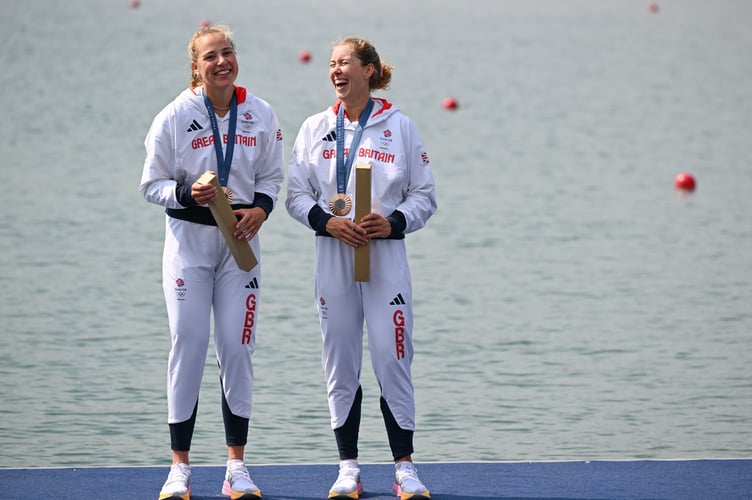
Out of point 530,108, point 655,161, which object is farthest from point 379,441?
point 530,108

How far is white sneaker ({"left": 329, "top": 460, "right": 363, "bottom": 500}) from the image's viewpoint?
4.99 m

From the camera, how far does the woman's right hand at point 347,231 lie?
4945 mm

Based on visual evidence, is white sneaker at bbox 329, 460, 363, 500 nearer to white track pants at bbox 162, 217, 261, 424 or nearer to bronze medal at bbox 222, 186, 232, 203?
white track pants at bbox 162, 217, 261, 424

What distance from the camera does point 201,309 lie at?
16.4 ft

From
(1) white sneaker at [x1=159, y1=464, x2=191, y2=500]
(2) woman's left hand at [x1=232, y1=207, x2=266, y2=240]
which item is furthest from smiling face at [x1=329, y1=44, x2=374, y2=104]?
(1) white sneaker at [x1=159, y1=464, x2=191, y2=500]

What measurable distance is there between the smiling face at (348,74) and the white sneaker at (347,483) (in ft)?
4.51

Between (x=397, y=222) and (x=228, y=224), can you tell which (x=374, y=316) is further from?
(x=228, y=224)

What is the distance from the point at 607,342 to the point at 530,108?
37.1ft

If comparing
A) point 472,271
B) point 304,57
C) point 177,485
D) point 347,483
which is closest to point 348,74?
point 347,483

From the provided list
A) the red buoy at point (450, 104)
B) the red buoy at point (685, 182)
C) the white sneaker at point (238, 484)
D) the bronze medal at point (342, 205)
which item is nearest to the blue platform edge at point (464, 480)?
the white sneaker at point (238, 484)

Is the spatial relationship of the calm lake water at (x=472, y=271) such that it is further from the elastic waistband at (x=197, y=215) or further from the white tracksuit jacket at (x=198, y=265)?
the elastic waistband at (x=197, y=215)

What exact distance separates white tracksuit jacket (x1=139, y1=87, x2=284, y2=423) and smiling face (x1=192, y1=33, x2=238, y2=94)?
10 centimetres

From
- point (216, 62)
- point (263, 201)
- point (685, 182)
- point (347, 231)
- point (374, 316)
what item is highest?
point (216, 62)

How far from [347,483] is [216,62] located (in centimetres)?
162
